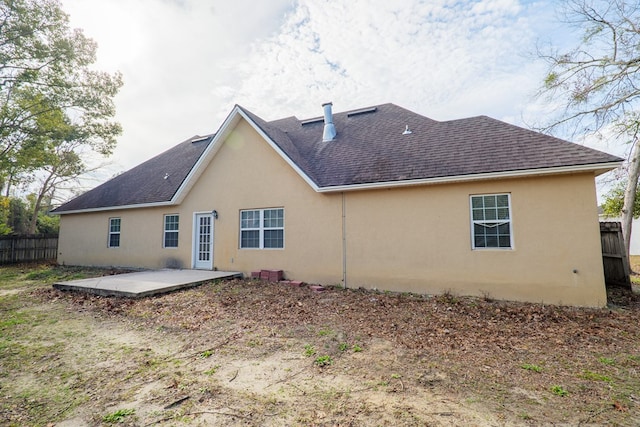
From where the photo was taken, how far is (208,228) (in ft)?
37.0

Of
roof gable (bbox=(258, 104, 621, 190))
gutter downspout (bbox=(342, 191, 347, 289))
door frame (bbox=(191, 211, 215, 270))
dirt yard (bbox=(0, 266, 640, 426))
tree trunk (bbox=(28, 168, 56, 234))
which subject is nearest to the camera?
dirt yard (bbox=(0, 266, 640, 426))

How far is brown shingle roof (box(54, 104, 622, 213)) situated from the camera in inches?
283

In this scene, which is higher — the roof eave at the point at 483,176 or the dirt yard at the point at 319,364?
the roof eave at the point at 483,176

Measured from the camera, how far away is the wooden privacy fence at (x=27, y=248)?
1568 cm

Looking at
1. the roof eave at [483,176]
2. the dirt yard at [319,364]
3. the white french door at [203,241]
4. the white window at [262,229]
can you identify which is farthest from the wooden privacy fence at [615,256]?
the white french door at [203,241]

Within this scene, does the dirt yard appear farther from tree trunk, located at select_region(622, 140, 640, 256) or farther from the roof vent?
the roof vent

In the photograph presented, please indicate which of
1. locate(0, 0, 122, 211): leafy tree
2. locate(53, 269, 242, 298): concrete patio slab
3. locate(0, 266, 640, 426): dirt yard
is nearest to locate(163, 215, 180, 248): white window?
locate(53, 269, 242, 298): concrete patio slab

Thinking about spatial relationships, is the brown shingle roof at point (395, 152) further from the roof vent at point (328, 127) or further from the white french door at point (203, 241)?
the white french door at point (203, 241)

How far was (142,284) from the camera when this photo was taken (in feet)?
27.5

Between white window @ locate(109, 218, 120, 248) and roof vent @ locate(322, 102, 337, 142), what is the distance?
10670 mm

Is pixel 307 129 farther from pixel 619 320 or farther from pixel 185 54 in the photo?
pixel 619 320

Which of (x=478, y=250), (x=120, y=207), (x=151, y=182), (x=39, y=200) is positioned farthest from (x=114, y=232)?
(x=39, y=200)

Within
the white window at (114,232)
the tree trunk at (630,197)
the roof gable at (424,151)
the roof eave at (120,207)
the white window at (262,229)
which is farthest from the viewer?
the white window at (114,232)

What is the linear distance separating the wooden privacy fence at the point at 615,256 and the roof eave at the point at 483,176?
10.7 ft
